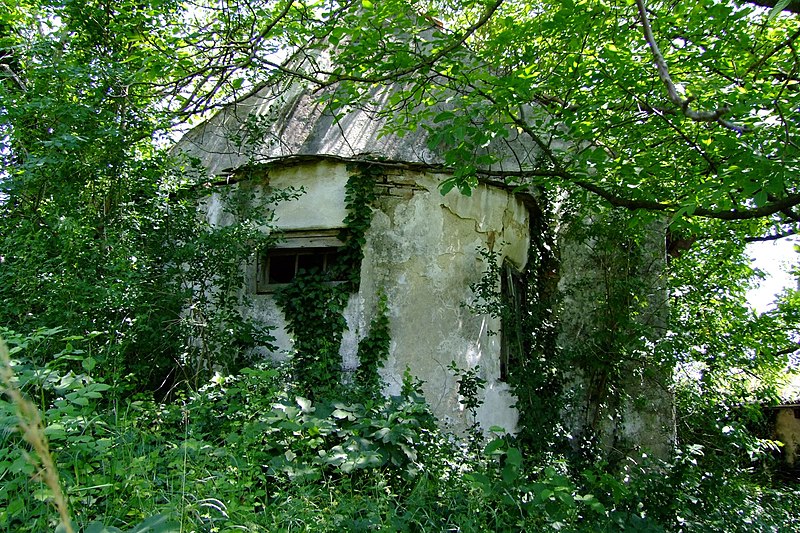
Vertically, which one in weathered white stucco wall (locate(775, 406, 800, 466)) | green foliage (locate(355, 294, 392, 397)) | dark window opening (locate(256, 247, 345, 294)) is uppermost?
dark window opening (locate(256, 247, 345, 294))

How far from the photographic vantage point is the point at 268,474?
368 centimetres

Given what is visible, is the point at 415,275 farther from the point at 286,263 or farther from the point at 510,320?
the point at 286,263

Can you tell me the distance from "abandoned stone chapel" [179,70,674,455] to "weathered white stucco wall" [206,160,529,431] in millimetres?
11

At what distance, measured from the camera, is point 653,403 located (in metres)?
8.74

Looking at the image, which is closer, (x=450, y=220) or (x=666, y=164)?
(x=666, y=164)

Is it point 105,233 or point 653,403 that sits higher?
A: point 105,233

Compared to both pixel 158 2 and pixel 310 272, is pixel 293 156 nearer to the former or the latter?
pixel 310 272

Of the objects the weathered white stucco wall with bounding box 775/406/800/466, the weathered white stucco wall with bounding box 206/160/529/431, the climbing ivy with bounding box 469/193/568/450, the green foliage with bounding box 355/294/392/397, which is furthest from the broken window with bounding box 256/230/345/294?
the weathered white stucco wall with bounding box 775/406/800/466

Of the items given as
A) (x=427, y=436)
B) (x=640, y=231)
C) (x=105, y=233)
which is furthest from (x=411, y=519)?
(x=640, y=231)

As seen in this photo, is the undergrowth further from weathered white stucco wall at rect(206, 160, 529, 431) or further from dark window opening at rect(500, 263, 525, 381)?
dark window opening at rect(500, 263, 525, 381)

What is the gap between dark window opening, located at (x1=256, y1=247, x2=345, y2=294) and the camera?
715 centimetres

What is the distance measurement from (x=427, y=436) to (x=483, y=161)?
226cm

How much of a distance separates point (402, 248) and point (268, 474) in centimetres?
364

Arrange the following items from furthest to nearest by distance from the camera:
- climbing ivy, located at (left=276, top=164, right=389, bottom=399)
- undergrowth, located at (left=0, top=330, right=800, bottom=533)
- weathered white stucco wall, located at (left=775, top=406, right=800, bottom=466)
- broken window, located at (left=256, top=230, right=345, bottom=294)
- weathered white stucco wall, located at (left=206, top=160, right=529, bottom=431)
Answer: weathered white stucco wall, located at (left=775, top=406, right=800, bottom=466) < broken window, located at (left=256, top=230, right=345, bottom=294) < weathered white stucco wall, located at (left=206, top=160, right=529, bottom=431) < climbing ivy, located at (left=276, top=164, right=389, bottom=399) < undergrowth, located at (left=0, top=330, right=800, bottom=533)
